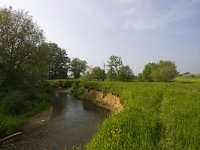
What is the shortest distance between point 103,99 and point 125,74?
53.9m

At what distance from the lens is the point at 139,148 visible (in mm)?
11648

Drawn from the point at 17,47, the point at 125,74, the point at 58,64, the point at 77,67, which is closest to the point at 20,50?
the point at 17,47

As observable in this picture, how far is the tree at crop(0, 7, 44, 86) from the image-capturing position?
3978 centimetres

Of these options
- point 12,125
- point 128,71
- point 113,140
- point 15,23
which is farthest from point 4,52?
point 128,71

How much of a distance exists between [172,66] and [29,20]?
7694 centimetres

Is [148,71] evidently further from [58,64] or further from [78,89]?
[78,89]

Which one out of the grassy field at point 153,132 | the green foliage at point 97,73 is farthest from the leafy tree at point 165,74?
the grassy field at point 153,132

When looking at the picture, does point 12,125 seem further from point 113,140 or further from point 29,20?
point 29,20

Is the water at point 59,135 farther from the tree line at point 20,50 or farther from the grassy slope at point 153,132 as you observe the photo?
the tree line at point 20,50

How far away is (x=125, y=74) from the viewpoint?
9644cm

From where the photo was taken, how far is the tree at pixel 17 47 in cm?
3978

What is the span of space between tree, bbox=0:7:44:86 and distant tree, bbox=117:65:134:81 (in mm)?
55207

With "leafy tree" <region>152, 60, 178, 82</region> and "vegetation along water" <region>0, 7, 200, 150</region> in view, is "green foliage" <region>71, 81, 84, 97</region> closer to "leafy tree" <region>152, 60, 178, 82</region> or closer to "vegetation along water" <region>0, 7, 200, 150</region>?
"vegetation along water" <region>0, 7, 200, 150</region>

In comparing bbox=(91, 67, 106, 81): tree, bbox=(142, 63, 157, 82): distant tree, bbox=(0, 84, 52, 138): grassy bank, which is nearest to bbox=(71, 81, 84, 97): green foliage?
bbox=(0, 84, 52, 138): grassy bank
